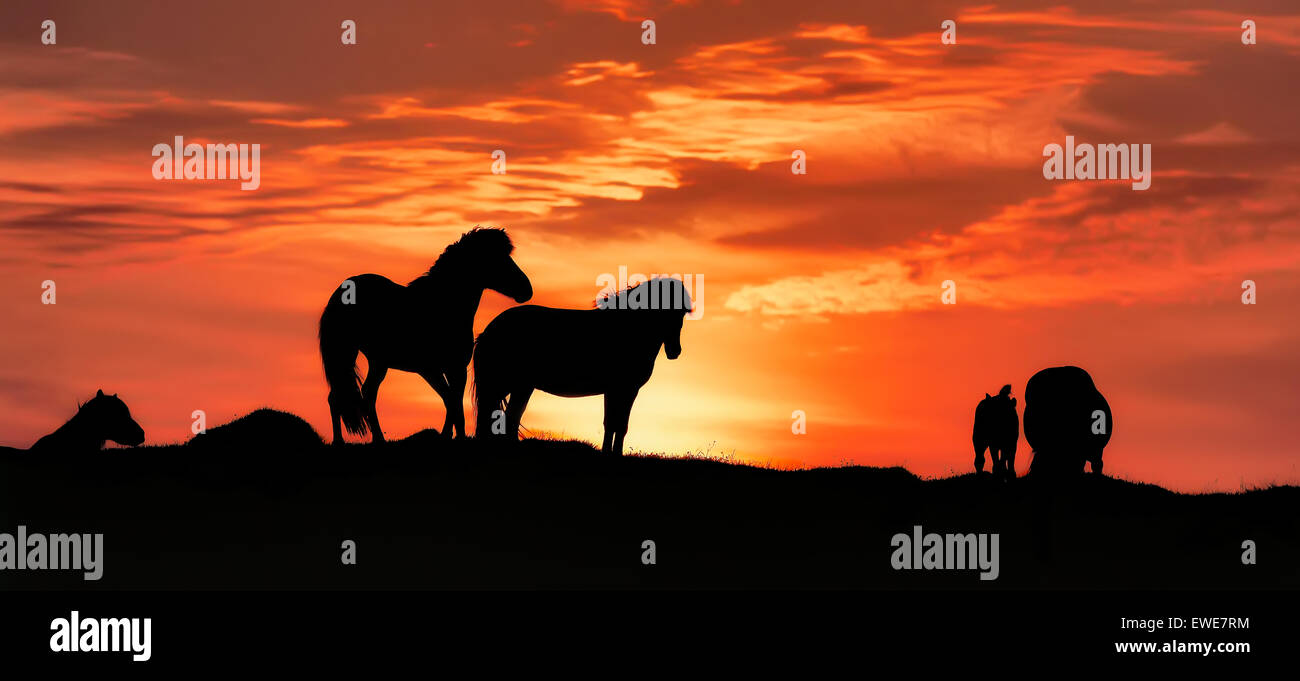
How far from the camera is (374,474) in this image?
811 inches

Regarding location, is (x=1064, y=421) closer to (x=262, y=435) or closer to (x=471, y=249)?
(x=471, y=249)

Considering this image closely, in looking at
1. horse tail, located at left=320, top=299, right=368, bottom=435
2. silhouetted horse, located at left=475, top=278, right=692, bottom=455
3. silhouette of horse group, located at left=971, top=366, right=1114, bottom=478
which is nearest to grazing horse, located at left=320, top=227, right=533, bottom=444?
horse tail, located at left=320, top=299, right=368, bottom=435

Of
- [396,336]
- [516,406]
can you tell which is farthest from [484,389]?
[396,336]

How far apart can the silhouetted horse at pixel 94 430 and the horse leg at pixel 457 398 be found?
6730 mm

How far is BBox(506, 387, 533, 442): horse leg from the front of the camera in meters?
22.6

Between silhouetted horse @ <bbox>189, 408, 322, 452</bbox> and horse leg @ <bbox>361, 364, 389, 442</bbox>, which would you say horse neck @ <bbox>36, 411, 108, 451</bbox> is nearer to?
silhouetted horse @ <bbox>189, 408, 322, 452</bbox>

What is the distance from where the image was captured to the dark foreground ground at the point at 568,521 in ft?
56.4

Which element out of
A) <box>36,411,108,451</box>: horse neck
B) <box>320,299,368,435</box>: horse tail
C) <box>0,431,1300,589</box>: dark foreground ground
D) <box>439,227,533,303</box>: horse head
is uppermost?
<box>439,227,533,303</box>: horse head

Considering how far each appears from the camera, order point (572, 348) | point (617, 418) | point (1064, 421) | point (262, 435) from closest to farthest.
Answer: point (1064, 421) < point (617, 418) < point (572, 348) < point (262, 435)

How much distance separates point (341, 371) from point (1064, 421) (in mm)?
12160

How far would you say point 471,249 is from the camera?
918 inches

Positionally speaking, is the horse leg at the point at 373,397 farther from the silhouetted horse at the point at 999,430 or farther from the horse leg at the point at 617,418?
the silhouetted horse at the point at 999,430
